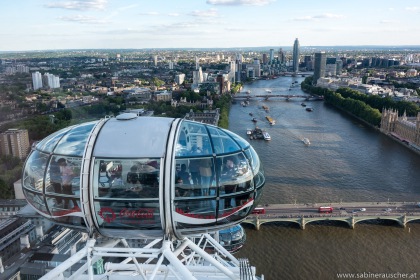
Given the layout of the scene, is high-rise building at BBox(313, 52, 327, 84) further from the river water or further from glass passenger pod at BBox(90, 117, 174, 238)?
glass passenger pod at BBox(90, 117, 174, 238)

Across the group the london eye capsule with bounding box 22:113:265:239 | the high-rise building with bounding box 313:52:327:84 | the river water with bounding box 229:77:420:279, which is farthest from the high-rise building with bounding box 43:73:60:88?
the london eye capsule with bounding box 22:113:265:239

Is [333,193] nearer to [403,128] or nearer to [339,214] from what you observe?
[339,214]

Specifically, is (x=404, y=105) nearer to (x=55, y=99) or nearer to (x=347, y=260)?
(x=347, y=260)

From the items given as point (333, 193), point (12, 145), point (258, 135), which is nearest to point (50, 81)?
point (12, 145)

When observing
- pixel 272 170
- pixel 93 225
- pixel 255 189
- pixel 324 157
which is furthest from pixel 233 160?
pixel 324 157

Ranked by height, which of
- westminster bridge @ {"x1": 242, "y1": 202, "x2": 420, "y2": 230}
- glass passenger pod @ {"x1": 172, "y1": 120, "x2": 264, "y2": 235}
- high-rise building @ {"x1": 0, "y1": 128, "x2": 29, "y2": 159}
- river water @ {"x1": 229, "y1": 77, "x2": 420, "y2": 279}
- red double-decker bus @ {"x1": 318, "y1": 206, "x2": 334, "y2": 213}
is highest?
glass passenger pod @ {"x1": 172, "y1": 120, "x2": 264, "y2": 235}

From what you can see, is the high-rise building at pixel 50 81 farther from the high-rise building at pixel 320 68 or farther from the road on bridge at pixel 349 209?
the road on bridge at pixel 349 209

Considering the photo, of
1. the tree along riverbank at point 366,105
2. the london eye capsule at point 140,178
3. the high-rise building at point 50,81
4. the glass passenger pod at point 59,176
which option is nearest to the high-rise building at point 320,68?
the tree along riverbank at point 366,105

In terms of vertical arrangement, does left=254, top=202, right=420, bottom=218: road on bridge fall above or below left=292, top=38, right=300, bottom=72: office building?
below
